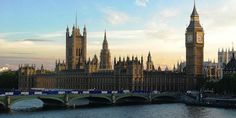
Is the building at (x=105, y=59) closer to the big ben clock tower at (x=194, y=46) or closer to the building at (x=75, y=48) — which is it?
the building at (x=75, y=48)

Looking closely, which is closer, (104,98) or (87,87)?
(104,98)

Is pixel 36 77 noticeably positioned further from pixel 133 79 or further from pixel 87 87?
pixel 133 79

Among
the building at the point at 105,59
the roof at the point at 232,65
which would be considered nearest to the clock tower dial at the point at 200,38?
the roof at the point at 232,65

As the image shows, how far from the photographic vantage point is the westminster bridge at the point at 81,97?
239 feet

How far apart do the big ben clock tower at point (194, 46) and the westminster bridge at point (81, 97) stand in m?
20.4

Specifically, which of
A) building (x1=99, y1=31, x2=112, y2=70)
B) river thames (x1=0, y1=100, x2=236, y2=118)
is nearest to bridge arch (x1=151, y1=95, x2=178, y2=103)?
river thames (x1=0, y1=100, x2=236, y2=118)

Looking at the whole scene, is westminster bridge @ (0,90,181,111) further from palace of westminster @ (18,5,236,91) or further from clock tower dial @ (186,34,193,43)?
clock tower dial @ (186,34,193,43)

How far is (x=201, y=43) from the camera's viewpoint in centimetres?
11925

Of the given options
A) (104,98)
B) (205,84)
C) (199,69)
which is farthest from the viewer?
(199,69)

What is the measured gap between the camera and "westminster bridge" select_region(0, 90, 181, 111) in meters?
72.9

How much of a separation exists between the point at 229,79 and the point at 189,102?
969 cm

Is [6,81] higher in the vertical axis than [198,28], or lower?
lower

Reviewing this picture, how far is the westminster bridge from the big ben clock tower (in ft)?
66.9

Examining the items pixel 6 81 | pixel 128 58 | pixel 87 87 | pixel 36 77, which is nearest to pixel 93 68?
pixel 87 87
